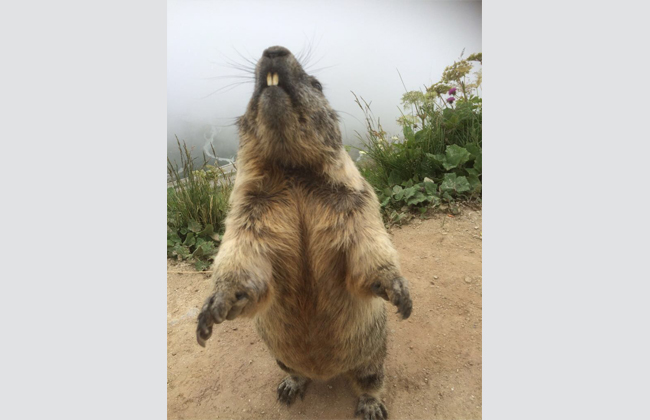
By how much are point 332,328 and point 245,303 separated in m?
0.61

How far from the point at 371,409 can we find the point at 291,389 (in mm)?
613

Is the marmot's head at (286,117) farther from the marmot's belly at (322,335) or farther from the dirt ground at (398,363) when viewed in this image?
the dirt ground at (398,363)

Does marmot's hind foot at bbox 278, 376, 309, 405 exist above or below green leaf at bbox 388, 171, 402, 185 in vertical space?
below

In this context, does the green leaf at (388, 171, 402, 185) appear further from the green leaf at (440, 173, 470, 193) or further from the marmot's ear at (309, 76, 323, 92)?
the marmot's ear at (309, 76, 323, 92)

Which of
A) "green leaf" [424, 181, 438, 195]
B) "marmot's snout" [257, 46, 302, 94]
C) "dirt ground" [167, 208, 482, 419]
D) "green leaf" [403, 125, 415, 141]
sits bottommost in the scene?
"dirt ground" [167, 208, 482, 419]

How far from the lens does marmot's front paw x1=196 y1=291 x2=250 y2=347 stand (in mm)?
1649

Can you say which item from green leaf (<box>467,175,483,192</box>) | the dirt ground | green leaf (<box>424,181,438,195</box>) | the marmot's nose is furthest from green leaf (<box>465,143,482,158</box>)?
the marmot's nose

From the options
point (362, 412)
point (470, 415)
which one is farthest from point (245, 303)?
point (470, 415)

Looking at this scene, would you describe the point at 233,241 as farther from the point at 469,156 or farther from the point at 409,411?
the point at 469,156

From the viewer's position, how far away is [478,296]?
9.71 ft

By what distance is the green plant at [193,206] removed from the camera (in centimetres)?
427

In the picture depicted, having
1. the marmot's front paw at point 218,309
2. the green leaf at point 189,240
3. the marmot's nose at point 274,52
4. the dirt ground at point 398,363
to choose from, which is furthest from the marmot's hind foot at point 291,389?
the green leaf at point 189,240

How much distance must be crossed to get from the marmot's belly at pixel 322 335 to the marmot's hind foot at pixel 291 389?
0.30m

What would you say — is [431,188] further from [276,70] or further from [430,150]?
[276,70]
